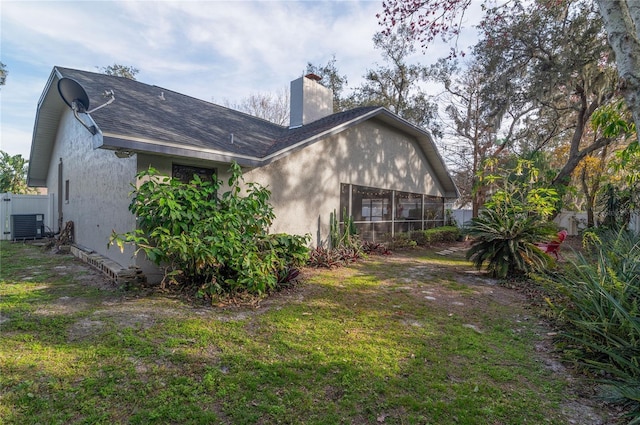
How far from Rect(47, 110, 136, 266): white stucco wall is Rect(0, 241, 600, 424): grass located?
5.01ft

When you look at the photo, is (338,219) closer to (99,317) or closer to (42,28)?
(99,317)

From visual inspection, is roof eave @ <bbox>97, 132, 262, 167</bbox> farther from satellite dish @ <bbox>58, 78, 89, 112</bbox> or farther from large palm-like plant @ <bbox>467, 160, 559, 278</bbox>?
large palm-like plant @ <bbox>467, 160, 559, 278</bbox>

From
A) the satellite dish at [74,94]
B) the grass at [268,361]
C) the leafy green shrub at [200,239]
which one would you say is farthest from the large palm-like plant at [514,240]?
the satellite dish at [74,94]

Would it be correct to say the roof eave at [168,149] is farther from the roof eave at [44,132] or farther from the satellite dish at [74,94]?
the roof eave at [44,132]

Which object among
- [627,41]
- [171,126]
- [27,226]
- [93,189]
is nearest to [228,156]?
[171,126]

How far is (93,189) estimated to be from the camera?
7.48 meters

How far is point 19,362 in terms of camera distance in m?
2.85

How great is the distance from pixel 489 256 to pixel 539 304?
1.89 m

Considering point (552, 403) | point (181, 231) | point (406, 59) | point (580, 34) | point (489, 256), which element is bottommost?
point (552, 403)

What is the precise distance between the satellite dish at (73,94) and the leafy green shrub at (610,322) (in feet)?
24.6

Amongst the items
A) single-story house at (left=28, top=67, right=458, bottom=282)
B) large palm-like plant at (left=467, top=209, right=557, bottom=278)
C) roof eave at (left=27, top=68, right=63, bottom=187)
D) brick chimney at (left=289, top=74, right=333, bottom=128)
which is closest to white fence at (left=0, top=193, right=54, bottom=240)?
single-story house at (left=28, top=67, right=458, bottom=282)

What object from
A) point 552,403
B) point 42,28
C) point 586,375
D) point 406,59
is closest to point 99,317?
point 552,403

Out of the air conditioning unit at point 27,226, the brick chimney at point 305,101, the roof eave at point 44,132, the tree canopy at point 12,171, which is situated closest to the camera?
the roof eave at point 44,132

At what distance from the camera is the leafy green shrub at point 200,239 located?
4719 mm
